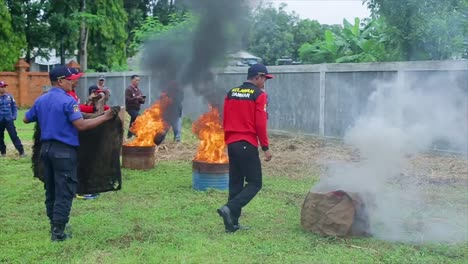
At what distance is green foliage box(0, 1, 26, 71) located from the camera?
26812 mm

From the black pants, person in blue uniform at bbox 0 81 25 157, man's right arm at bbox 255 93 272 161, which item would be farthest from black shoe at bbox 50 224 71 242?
person in blue uniform at bbox 0 81 25 157

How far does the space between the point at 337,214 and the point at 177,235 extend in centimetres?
177

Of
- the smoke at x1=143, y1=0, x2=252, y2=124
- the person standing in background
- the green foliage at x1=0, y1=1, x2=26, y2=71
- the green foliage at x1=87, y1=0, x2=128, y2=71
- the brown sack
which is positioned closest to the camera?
the brown sack

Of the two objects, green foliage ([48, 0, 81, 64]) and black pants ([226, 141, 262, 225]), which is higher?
green foliage ([48, 0, 81, 64])

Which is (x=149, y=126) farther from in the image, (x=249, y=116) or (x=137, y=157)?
(x=249, y=116)

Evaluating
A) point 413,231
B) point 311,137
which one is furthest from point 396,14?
point 413,231

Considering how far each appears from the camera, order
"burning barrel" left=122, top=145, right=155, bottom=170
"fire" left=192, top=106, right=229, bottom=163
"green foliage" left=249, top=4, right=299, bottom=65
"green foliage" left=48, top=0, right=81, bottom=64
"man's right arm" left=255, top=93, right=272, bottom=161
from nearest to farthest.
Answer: "man's right arm" left=255, top=93, right=272, bottom=161 → "fire" left=192, top=106, right=229, bottom=163 → "burning barrel" left=122, top=145, right=155, bottom=170 → "green foliage" left=249, top=4, right=299, bottom=65 → "green foliage" left=48, top=0, right=81, bottom=64

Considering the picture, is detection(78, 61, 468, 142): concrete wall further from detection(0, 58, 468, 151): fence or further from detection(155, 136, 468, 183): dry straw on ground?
detection(155, 136, 468, 183): dry straw on ground

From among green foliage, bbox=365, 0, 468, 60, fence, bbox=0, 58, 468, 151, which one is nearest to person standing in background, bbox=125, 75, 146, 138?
fence, bbox=0, 58, 468, 151

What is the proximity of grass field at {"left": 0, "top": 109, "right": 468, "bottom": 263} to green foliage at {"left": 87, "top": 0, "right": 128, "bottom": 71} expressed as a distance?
931 inches

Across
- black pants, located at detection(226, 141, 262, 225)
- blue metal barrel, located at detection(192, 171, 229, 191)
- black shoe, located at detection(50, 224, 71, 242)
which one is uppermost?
black pants, located at detection(226, 141, 262, 225)

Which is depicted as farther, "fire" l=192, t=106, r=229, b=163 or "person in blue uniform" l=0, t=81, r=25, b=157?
"person in blue uniform" l=0, t=81, r=25, b=157

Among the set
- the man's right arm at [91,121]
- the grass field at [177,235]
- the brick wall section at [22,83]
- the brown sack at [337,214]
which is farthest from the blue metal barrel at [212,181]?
the brick wall section at [22,83]

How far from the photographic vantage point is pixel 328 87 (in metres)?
14.2
